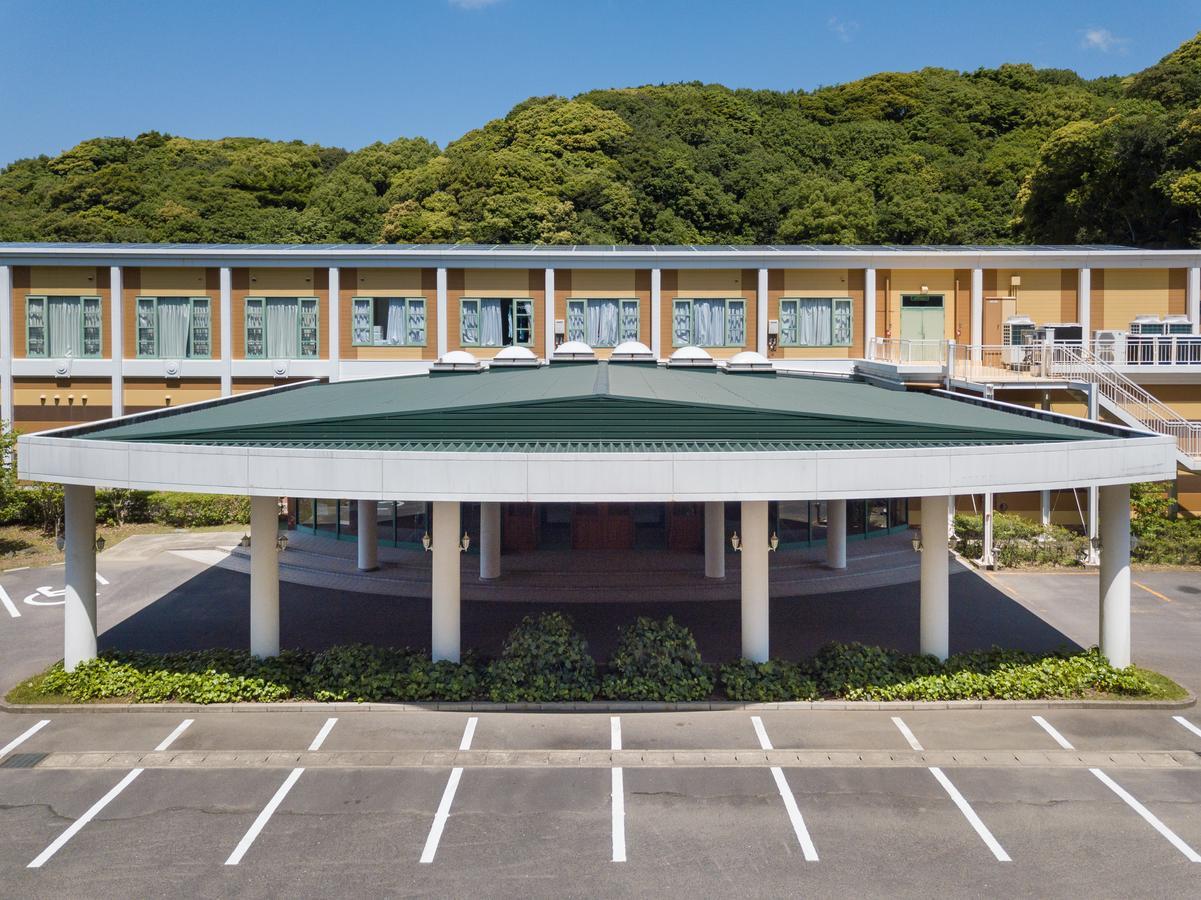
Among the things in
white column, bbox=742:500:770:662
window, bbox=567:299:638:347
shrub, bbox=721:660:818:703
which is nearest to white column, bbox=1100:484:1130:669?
shrub, bbox=721:660:818:703

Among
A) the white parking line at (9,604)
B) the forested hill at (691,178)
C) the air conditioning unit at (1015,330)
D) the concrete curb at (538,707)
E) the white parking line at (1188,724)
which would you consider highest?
the forested hill at (691,178)

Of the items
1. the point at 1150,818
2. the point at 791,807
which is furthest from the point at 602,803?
the point at 1150,818

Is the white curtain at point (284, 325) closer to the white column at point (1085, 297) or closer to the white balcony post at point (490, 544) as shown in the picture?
the white balcony post at point (490, 544)

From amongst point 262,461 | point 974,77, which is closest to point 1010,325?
point 262,461

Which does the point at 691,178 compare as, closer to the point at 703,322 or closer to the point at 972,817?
the point at 703,322

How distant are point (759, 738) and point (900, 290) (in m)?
25.7

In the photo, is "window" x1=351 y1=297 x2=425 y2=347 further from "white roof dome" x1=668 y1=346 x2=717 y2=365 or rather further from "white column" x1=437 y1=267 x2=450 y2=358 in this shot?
"white roof dome" x1=668 y1=346 x2=717 y2=365

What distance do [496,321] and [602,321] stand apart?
395cm

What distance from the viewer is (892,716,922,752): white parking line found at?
14.8 meters

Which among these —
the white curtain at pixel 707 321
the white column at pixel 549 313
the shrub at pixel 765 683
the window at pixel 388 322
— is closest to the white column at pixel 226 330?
the window at pixel 388 322

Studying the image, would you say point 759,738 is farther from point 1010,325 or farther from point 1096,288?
point 1096,288

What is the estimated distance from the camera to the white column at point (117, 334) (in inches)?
1419

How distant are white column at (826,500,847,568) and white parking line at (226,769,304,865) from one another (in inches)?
676

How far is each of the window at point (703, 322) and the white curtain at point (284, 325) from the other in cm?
1408
